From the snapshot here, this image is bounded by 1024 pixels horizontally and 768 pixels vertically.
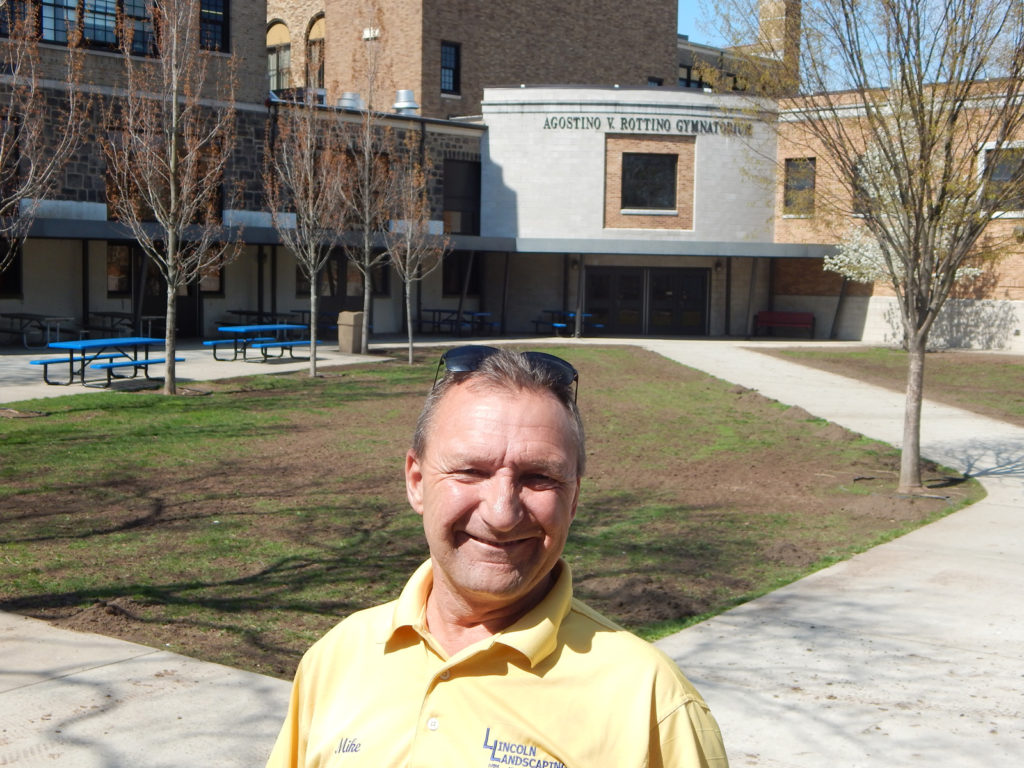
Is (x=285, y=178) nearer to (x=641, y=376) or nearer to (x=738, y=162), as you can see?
(x=641, y=376)

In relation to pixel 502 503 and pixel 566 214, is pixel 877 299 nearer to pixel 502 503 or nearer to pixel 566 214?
pixel 566 214

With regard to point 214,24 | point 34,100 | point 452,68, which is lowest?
point 34,100

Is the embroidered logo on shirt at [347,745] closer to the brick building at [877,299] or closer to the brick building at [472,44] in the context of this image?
the brick building at [877,299]

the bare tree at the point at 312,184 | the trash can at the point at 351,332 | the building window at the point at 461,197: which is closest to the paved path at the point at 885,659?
the bare tree at the point at 312,184

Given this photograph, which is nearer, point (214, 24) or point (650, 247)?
point (214, 24)

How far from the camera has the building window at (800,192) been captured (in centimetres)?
1236

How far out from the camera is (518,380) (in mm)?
2209

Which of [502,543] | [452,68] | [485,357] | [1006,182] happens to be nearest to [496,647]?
[502,543]

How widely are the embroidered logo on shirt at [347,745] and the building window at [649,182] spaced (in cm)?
3306

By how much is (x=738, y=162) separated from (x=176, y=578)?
Result: 2951cm

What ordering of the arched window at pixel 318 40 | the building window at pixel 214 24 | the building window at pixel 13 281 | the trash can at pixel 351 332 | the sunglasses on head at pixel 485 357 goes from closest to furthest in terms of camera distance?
the sunglasses on head at pixel 485 357, the building window at pixel 13 281, the trash can at pixel 351 332, the building window at pixel 214 24, the arched window at pixel 318 40

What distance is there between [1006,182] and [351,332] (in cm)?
1701

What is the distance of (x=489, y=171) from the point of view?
1352 inches

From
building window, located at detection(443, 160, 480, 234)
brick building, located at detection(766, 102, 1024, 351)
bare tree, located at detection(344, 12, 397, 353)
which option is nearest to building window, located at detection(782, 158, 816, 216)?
bare tree, located at detection(344, 12, 397, 353)
